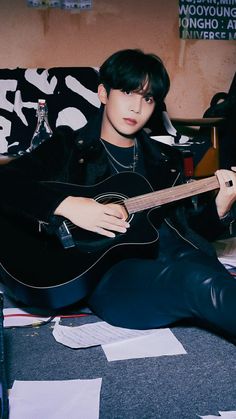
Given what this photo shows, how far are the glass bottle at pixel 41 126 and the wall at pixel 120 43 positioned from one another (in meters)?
0.71

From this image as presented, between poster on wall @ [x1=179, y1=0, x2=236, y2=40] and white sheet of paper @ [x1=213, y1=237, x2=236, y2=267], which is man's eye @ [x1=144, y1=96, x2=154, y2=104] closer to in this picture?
white sheet of paper @ [x1=213, y1=237, x2=236, y2=267]

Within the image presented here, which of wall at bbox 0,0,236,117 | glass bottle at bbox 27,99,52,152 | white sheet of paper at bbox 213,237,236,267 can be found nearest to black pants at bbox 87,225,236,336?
white sheet of paper at bbox 213,237,236,267

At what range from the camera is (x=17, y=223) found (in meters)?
1.72

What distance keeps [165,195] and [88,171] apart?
32 centimetres

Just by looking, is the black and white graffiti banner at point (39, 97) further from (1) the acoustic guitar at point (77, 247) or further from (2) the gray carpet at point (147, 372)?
(2) the gray carpet at point (147, 372)

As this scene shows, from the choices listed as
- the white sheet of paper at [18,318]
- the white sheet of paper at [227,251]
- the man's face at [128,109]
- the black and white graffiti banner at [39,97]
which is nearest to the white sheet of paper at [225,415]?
the white sheet of paper at [18,318]

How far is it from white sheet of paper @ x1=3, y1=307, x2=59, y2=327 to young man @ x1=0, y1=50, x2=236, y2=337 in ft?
0.81

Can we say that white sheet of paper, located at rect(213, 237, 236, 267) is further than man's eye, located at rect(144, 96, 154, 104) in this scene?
Yes

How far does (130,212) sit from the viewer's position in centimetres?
159

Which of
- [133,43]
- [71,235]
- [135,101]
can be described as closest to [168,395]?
[71,235]

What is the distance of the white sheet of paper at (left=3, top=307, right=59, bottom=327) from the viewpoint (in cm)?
186

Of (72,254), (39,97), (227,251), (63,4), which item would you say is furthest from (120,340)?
(63,4)

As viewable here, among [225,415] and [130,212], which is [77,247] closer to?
[130,212]

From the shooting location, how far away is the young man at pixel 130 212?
1.52 m
